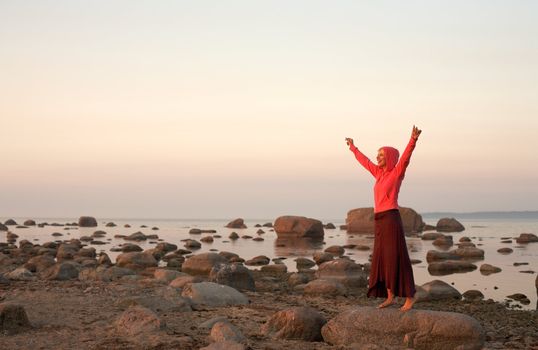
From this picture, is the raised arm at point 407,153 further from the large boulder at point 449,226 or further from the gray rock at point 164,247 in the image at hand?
the large boulder at point 449,226

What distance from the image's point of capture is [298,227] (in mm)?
52438

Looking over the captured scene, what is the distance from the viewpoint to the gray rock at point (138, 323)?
8.80m

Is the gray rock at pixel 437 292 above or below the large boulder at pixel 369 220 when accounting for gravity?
below

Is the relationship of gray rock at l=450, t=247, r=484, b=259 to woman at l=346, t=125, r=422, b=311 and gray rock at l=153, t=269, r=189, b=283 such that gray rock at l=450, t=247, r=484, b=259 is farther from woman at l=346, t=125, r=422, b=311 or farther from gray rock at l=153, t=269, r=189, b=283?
woman at l=346, t=125, r=422, b=311

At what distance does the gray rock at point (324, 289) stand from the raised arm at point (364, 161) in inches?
243

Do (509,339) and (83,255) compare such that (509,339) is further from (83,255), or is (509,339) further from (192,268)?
(83,255)

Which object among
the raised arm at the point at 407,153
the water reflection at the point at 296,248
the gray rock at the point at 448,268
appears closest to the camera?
the raised arm at the point at 407,153

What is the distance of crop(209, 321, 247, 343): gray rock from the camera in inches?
332

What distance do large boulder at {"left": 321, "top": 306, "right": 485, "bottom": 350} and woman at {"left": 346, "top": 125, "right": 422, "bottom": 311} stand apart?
417 millimetres

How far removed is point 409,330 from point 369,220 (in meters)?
56.6

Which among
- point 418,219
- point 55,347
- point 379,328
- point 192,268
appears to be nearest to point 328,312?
point 379,328

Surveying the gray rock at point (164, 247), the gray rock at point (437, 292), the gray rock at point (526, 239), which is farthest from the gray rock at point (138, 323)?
the gray rock at point (526, 239)

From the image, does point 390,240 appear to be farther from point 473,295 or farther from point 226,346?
point 473,295

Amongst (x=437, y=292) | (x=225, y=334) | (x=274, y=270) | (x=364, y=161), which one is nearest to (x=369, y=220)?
(x=274, y=270)
